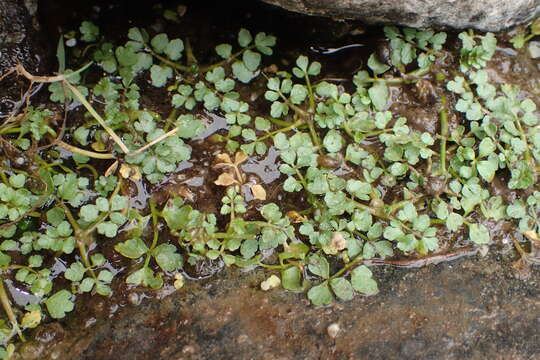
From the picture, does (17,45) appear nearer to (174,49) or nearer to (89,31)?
(89,31)

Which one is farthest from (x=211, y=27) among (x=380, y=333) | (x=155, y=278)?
(x=380, y=333)

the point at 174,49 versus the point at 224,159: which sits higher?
the point at 174,49

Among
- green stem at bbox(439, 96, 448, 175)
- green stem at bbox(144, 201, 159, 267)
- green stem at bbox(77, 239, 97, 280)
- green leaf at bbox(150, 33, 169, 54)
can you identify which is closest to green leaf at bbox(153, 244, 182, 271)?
green stem at bbox(144, 201, 159, 267)

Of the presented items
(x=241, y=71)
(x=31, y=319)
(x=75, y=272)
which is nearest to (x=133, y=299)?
(x=75, y=272)

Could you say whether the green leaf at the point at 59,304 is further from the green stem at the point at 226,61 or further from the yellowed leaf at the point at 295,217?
the green stem at the point at 226,61

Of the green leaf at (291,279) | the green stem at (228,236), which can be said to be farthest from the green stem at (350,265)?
the green stem at (228,236)

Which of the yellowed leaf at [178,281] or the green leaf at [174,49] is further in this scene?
the green leaf at [174,49]
